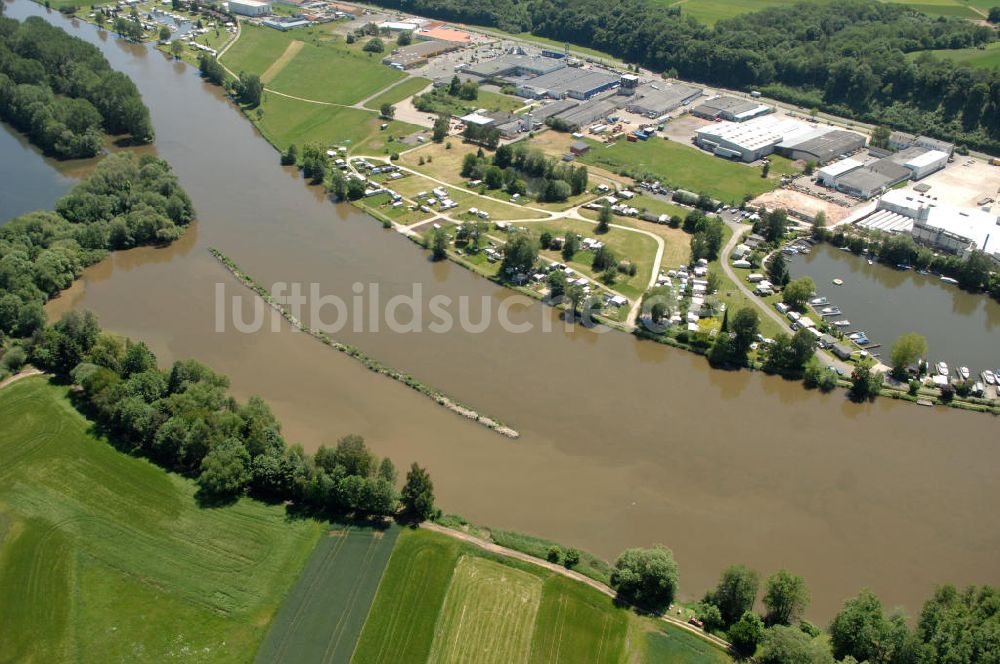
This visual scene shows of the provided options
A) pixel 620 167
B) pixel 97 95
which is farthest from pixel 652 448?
pixel 97 95

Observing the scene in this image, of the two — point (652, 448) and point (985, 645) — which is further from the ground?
point (985, 645)

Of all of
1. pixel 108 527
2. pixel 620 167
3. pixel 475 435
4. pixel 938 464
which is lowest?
pixel 108 527

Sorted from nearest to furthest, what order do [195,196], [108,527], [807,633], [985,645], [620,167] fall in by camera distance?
[985,645] < [807,633] < [108,527] < [195,196] < [620,167]

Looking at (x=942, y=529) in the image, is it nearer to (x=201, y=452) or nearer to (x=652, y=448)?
(x=652, y=448)

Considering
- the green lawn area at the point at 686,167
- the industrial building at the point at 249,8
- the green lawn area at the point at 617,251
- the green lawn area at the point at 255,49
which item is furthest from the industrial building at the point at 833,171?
the industrial building at the point at 249,8

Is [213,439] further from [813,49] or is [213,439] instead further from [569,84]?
[813,49]

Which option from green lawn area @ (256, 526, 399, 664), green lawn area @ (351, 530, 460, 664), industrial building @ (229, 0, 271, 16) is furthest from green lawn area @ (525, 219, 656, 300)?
industrial building @ (229, 0, 271, 16)

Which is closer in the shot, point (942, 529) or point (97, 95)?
point (942, 529)

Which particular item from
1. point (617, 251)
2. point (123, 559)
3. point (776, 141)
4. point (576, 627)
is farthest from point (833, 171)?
point (123, 559)
